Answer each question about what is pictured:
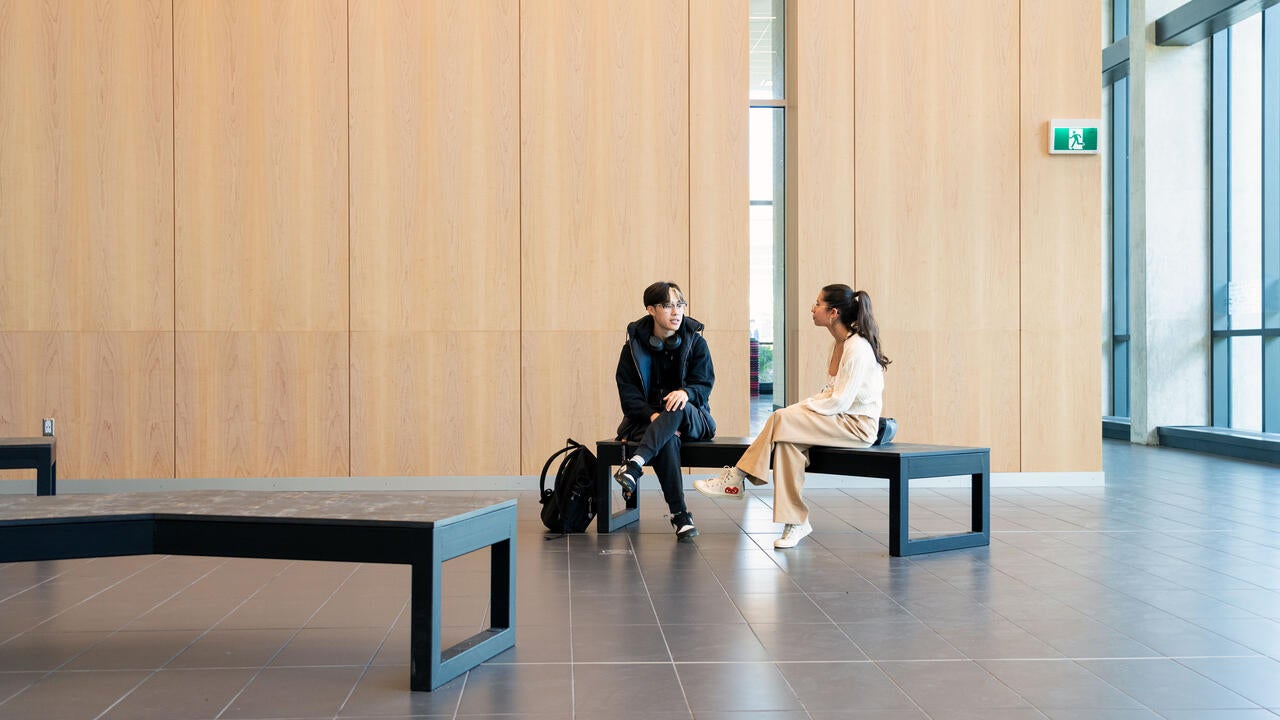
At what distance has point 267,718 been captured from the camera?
8.92ft

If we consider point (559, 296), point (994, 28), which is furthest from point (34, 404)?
point (994, 28)

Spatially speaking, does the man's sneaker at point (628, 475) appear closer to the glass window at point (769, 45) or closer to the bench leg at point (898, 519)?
the bench leg at point (898, 519)

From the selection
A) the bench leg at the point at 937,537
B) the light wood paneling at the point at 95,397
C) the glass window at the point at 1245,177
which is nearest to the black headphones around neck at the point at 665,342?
the bench leg at the point at 937,537

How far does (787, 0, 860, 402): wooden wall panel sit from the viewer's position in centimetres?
777

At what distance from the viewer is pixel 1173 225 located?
11086mm

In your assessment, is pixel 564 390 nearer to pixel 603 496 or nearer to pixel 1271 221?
pixel 603 496

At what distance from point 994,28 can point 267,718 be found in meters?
7.15

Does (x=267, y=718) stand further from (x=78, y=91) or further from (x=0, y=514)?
(x=78, y=91)

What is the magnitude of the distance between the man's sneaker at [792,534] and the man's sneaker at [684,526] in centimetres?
45

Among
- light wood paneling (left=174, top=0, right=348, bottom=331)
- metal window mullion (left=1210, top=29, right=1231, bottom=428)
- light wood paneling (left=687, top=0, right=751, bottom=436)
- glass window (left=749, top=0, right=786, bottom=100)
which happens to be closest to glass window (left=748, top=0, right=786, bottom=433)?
glass window (left=749, top=0, right=786, bottom=100)

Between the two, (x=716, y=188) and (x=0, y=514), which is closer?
(x=0, y=514)

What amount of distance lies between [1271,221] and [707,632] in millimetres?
9060

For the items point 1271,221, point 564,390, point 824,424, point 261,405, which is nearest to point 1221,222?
point 1271,221

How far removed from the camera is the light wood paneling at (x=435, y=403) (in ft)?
24.8
